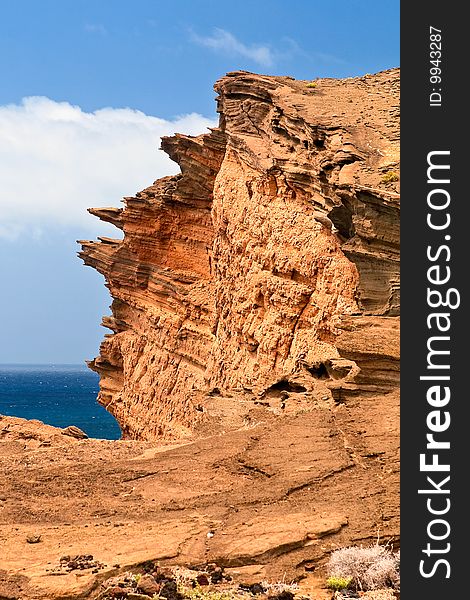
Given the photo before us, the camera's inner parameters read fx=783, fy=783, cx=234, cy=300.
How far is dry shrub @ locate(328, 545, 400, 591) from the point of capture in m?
9.50

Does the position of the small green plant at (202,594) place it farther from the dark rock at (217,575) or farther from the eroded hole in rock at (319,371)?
the eroded hole in rock at (319,371)

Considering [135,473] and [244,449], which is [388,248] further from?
[135,473]

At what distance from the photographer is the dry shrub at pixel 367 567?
9500 millimetres

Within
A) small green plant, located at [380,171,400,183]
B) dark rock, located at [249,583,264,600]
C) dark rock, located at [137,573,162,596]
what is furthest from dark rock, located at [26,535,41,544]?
small green plant, located at [380,171,400,183]

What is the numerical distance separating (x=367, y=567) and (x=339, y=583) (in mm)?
462

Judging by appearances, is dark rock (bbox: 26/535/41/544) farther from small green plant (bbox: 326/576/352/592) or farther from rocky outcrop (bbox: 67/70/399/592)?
small green plant (bbox: 326/576/352/592)

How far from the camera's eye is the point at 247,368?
2347 cm

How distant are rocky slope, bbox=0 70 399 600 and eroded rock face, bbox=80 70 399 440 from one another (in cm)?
7

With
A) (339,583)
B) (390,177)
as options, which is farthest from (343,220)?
(339,583)

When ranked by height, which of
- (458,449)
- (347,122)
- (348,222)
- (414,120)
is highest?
(347,122)

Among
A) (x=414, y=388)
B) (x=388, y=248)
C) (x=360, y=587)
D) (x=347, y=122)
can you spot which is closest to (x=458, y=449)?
(x=414, y=388)

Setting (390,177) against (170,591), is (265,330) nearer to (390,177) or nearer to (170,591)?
(390,177)

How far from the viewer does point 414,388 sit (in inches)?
330

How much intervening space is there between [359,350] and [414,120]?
6818mm
